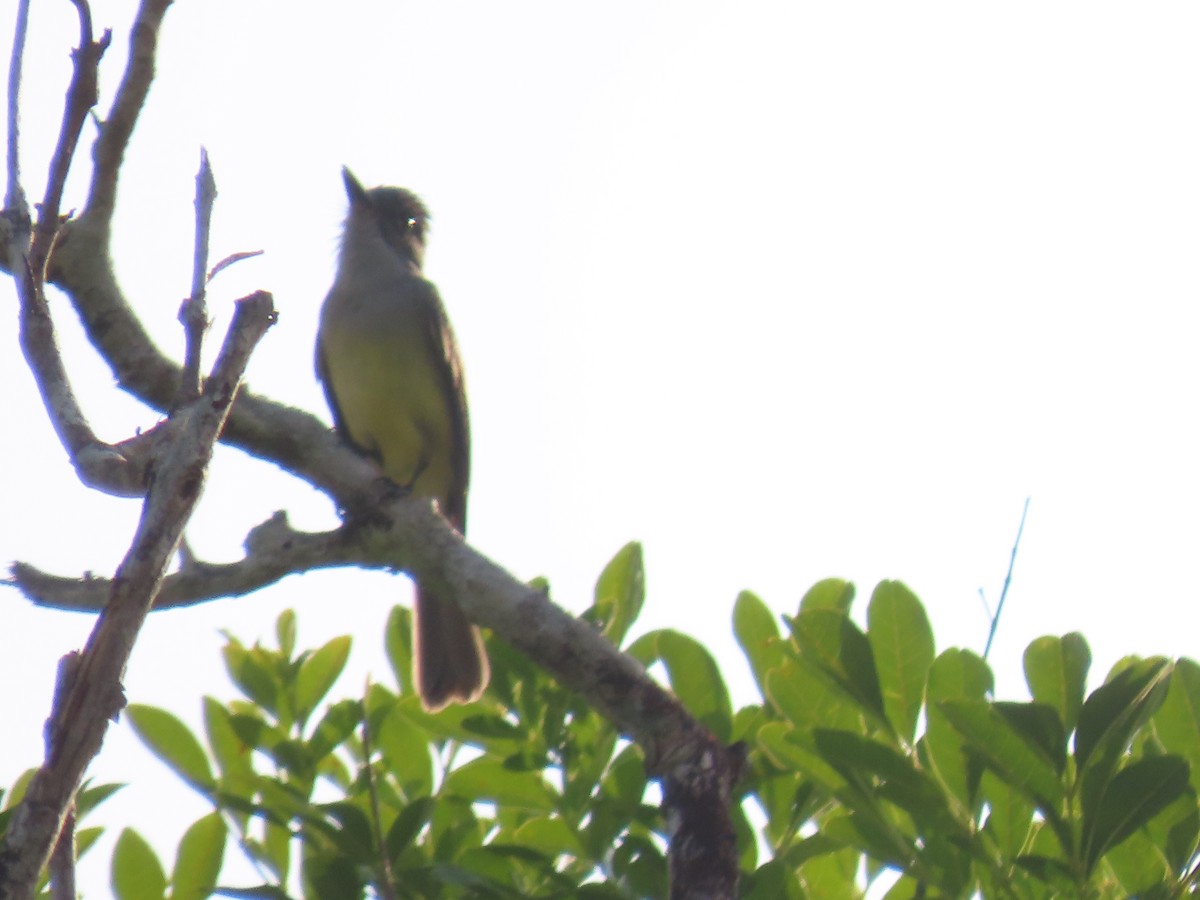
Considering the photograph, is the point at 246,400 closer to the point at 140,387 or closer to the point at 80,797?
the point at 140,387

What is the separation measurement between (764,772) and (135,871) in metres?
1.26

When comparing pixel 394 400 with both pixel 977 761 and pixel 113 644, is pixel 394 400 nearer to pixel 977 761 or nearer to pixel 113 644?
pixel 977 761

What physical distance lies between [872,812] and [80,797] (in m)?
1.54

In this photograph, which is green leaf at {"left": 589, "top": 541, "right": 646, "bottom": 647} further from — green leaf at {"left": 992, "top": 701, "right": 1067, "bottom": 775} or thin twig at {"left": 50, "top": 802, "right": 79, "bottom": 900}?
thin twig at {"left": 50, "top": 802, "right": 79, "bottom": 900}

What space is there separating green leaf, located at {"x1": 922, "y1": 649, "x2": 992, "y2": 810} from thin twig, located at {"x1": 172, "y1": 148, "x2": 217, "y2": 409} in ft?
4.23

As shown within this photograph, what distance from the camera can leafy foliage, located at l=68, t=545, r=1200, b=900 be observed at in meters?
2.39

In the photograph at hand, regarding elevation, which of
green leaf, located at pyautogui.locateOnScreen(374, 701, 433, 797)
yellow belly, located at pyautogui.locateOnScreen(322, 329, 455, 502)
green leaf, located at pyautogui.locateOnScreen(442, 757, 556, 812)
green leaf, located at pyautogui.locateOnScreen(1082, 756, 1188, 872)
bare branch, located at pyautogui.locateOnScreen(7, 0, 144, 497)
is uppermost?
yellow belly, located at pyautogui.locateOnScreen(322, 329, 455, 502)

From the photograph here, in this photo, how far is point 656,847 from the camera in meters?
2.96

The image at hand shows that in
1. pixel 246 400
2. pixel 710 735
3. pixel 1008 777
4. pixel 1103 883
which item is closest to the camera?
pixel 1008 777

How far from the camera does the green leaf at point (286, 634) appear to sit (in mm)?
3387

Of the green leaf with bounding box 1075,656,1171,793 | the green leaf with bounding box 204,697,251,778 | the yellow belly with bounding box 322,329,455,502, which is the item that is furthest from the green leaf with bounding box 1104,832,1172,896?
the yellow belly with bounding box 322,329,455,502

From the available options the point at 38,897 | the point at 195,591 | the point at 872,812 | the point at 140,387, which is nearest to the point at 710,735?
the point at 872,812

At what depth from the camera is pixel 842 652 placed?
8.50 ft

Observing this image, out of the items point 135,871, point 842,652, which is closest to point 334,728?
point 135,871
